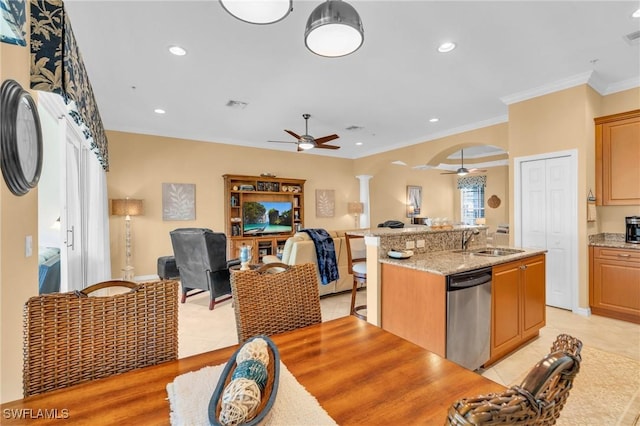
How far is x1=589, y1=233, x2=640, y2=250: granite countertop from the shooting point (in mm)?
3371

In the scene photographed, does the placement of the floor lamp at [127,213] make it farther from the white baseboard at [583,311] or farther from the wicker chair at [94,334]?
the white baseboard at [583,311]

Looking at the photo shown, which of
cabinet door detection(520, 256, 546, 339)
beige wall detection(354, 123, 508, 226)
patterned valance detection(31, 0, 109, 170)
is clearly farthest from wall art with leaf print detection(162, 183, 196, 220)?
cabinet door detection(520, 256, 546, 339)

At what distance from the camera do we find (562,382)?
519mm

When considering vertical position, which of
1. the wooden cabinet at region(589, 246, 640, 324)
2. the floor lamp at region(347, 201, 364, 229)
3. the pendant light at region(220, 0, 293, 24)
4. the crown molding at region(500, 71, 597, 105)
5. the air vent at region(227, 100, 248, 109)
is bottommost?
the wooden cabinet at region(589, 246, 640, 324)

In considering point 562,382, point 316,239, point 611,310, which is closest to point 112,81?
point 316,239

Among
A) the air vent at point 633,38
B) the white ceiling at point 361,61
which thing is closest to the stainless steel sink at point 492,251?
the white ceiling at point 361,61

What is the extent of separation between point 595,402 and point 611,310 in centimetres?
212

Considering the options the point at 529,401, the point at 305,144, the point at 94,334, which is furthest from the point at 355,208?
the point at 529,401

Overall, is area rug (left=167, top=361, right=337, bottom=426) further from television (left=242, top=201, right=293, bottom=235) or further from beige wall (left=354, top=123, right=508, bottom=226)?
television (left=242, top=201, right=293, bottom=235)

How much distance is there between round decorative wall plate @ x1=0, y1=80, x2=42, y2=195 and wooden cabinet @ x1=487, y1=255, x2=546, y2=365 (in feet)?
10.4

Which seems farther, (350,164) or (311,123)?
(350,164)

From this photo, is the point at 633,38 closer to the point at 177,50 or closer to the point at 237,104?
the point at 177,50

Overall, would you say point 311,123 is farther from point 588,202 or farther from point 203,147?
point 588,202

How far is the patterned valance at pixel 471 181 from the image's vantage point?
9.45 meters
